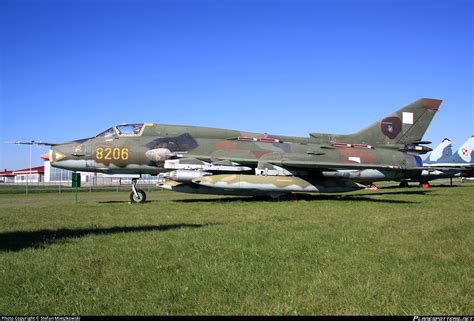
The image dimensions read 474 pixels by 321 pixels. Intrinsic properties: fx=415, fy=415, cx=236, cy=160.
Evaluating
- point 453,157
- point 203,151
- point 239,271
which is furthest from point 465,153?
point 239,271

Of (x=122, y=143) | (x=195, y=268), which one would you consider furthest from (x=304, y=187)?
(x=195, y=268)

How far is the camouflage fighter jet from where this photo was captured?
1728cm

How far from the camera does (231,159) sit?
1817 cm

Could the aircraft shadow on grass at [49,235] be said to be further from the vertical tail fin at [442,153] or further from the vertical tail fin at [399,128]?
the vertical tail fin at [442,153]

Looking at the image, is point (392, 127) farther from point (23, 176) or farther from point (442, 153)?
point (23, 176)

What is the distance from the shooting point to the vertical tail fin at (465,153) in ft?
142

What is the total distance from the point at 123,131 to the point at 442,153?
38446 millimetres

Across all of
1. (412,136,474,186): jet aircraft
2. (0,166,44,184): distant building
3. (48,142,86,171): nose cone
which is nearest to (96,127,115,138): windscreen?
(48,142,86,171): nose cone

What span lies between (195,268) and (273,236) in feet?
8.13

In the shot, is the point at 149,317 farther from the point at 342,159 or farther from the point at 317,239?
the point at 342,159

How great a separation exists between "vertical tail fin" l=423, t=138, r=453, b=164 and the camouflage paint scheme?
2734 centimetres

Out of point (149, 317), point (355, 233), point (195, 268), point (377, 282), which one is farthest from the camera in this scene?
point (355, 233)

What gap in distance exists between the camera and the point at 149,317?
3.57 meters

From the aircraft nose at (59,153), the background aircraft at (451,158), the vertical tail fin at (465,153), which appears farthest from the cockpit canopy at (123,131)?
the vertical tail fin at (465,153)
